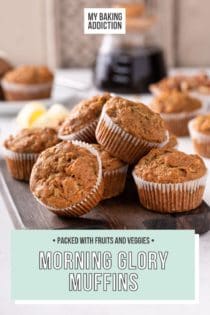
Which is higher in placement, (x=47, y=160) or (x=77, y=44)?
(x=47, y=160)

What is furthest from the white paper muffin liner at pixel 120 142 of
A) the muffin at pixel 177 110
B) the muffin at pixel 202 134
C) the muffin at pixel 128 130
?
the muffin at pixel 177 110

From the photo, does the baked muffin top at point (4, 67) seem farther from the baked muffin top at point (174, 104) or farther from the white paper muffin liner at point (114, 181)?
the white paper muffin liner at point (114, 181)

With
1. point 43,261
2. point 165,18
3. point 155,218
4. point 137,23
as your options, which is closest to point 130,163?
point 155,218

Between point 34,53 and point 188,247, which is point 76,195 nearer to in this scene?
point 188,247

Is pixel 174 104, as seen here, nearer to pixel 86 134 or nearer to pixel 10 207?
pixel 86 134

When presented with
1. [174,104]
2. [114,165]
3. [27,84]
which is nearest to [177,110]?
[174,104]

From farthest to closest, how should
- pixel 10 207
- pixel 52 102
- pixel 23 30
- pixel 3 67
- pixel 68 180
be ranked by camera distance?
pixel 23 30, pixel 3 67, pixel 52 102, pixel 10 207, pixel 68 180
